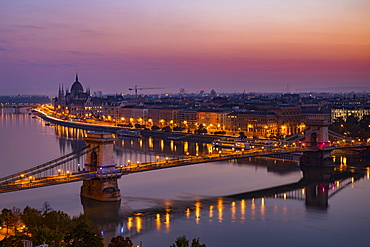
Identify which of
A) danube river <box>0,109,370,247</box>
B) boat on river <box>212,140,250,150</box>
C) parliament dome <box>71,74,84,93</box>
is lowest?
danube river <box>0,109,370,247</box>

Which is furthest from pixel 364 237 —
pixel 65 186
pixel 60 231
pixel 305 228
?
pixel 65 186

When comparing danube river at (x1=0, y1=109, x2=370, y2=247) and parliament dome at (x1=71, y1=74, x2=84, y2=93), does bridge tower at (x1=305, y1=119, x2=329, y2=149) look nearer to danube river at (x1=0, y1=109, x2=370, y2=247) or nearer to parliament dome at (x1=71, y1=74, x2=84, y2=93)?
danube river at (x1=0, y1=109, x2=370, y2=247)

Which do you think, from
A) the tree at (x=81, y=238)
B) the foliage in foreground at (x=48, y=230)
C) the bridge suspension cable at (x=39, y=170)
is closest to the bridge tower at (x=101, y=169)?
the bridge suspension cable at (x=39, y=170)

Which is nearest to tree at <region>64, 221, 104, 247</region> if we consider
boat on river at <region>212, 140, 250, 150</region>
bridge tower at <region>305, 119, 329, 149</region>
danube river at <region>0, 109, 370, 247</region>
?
danube river at <region>0, 109, 370, 247</region>

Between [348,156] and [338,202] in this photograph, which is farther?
[348,156]

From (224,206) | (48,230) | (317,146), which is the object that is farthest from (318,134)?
(48,230)

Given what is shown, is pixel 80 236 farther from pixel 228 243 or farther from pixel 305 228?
pixel 305 228

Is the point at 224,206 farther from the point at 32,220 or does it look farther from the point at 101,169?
the point at 32,220
